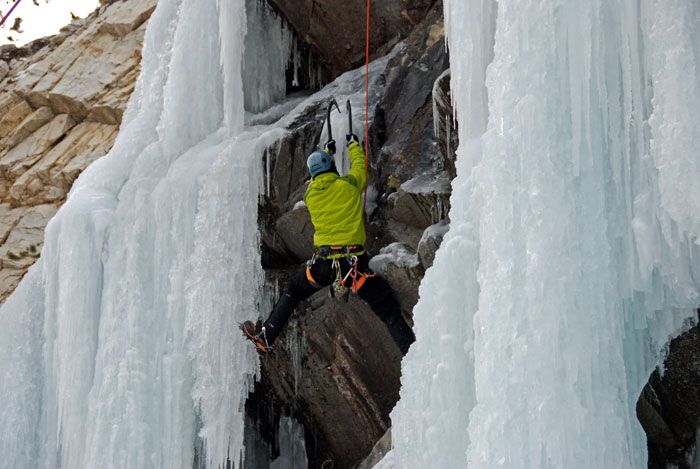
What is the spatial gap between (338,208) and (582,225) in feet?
8.95

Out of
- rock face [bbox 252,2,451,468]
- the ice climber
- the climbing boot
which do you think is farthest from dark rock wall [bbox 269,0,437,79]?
the climbing boot

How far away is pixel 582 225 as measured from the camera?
2793 mm

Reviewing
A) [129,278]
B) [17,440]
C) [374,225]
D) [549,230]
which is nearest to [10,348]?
[17,440]

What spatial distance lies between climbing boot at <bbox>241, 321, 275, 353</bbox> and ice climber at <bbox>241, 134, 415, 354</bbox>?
0.69 meters

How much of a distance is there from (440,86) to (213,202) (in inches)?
97.0

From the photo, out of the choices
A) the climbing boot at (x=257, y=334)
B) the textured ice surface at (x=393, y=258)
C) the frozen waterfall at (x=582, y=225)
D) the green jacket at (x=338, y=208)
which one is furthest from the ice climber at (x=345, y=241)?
the frozen waterfall at (x=582, y=225)

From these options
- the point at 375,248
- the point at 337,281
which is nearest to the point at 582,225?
the point at 337,281

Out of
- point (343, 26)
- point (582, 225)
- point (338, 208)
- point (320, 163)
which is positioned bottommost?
point (582, 225)

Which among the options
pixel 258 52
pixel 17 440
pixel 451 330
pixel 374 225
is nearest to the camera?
pixel 451 330

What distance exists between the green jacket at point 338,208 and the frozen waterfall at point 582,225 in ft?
7.26

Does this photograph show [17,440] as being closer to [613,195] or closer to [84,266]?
[84,266]

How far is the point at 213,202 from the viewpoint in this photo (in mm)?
6305

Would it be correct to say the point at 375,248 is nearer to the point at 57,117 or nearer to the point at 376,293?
the point at 376,293

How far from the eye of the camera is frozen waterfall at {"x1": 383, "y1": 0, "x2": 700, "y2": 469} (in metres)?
2.65
